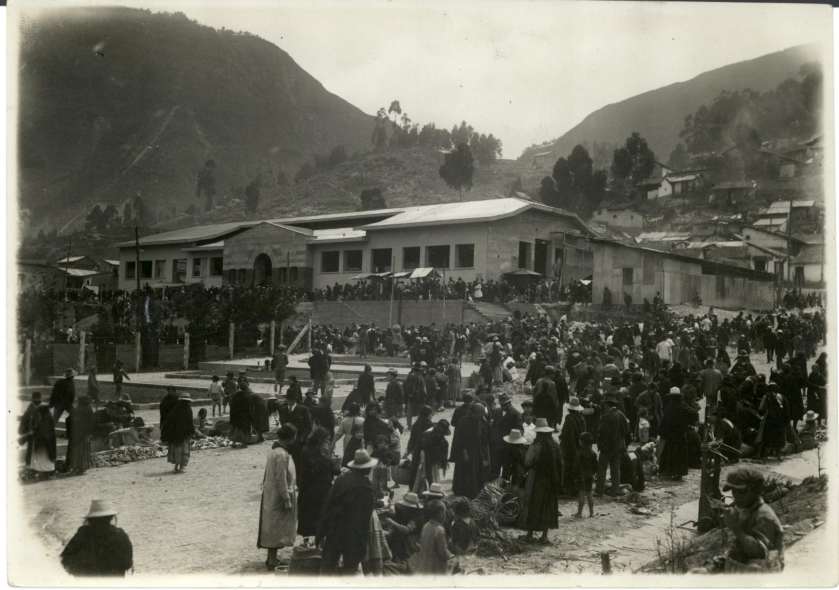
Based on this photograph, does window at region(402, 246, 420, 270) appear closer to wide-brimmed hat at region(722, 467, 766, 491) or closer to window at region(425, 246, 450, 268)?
window at region(425, 246, 450, 268)

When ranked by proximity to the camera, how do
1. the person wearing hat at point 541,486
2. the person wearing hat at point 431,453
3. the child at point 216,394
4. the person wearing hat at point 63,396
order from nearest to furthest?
1. the person wearing hat at point 541,486
2. the person wearing hat at point 431,453
3. the person wearing hat at point 63,396
4. the child at point 216,394

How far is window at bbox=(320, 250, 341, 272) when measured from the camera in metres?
10.5

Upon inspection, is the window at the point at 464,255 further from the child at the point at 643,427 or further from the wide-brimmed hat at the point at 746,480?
the wide-brimmed hat at the point at 746,480

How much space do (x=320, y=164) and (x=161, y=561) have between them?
624 cm

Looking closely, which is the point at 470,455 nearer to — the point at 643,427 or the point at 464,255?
the point at 643,427

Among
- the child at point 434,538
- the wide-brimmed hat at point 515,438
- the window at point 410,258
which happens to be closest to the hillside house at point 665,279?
the window at point 410,258

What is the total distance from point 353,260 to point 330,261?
1.33 feet

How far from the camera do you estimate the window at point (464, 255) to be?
10101 mm

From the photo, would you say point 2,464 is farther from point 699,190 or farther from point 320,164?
point 699,190

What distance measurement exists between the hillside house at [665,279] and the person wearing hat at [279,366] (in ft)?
16.0

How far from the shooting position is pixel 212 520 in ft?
24.0

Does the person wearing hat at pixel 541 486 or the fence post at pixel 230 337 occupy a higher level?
the fence post at pixel 230 337

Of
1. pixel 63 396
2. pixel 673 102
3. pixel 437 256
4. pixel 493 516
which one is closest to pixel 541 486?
pixel 493 516

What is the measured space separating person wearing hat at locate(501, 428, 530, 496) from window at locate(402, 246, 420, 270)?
3.00 m
